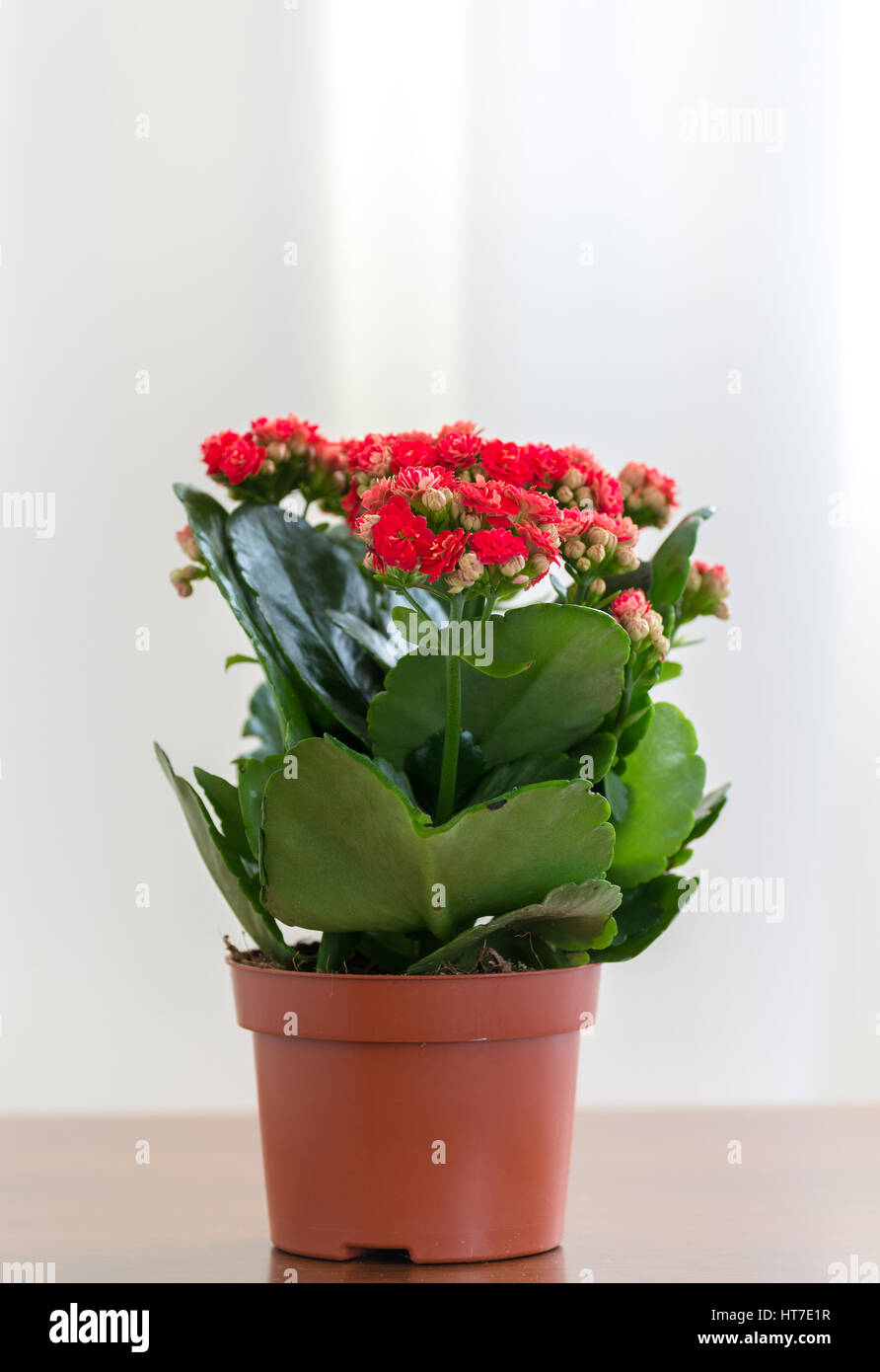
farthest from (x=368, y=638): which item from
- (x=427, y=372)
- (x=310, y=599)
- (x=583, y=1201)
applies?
(x=427, y=372)

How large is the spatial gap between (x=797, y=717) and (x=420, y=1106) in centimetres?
85

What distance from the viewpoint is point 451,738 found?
785 mm

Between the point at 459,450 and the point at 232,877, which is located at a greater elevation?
the point at 459,450

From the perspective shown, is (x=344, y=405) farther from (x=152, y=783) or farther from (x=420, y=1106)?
(x=420, y=1106)

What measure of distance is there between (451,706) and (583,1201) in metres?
0.40

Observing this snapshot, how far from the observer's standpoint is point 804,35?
1.48 m

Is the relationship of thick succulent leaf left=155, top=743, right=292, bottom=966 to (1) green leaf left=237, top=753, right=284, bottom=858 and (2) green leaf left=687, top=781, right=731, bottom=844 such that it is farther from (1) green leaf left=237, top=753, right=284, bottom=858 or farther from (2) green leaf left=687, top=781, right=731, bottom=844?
(2) green leaf left=687, top=781, right=731, bottom=844

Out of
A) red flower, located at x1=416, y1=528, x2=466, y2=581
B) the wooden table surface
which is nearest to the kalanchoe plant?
red flower, located at x1=416, y1=528, x2=466, y2=581

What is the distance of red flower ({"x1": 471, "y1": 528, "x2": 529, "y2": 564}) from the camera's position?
2.34 feet

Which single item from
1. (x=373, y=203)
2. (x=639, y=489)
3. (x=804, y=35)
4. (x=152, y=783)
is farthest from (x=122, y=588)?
(x=804, y=35)

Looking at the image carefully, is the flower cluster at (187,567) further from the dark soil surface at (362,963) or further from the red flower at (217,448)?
the dark soil surface at (362,963)

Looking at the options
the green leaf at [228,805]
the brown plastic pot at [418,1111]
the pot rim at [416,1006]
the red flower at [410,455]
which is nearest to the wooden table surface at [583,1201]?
the brown plastic pot at [418,1111]

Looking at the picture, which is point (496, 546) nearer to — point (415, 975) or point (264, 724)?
point (415, 975)

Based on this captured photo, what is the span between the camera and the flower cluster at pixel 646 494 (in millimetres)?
937
